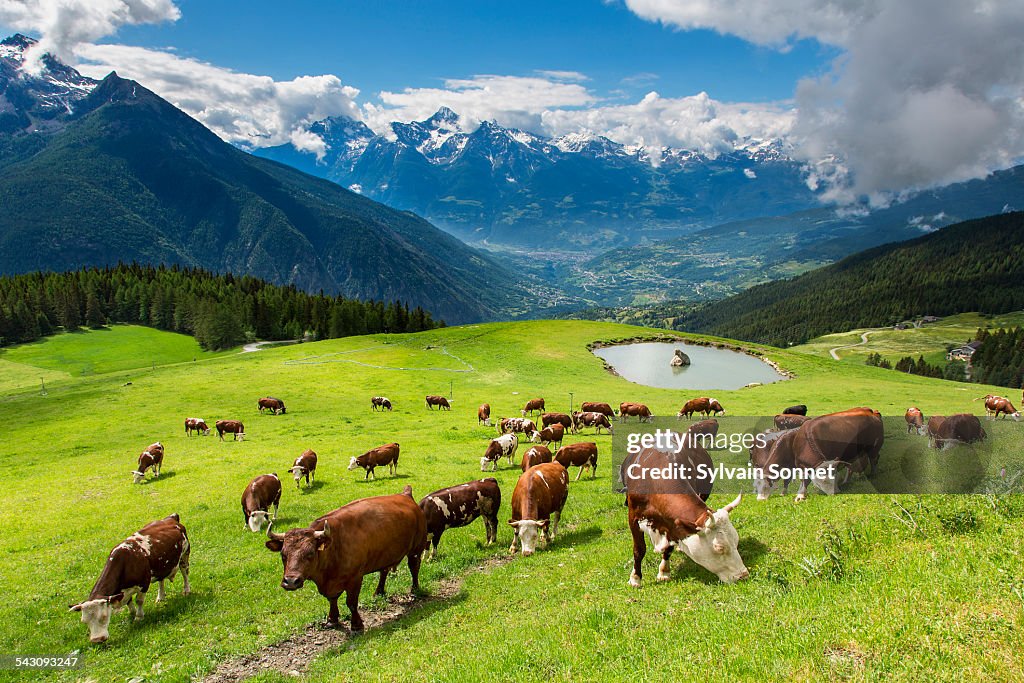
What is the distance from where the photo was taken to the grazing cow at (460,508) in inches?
573

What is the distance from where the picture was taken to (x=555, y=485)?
15273 millimetres

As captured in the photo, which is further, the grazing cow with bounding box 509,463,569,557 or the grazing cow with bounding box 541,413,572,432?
the grazing cow with bounding box 541,413,572,432

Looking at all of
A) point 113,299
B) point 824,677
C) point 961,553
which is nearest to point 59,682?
point 824,677

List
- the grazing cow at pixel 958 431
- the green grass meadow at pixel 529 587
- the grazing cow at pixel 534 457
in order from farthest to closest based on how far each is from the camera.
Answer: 1. the grazing cow at pixel 534 457
2. the grazing cow at pixel 958 431
3. the green grass meadow at pixel 529 587

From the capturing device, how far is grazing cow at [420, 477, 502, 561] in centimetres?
1456

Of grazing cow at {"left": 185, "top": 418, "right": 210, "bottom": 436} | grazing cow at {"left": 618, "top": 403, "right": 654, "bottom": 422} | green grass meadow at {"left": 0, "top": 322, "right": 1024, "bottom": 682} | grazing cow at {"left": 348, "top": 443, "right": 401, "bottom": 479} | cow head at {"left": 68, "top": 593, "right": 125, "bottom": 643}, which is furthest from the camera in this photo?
grazing cow at {"left": 618, "top": 403, "right": 654, "bottom": 422}

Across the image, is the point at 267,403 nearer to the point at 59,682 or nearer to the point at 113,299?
the point at 59,682

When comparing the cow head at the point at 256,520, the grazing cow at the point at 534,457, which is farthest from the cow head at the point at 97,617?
the grazing cow at the point at 534,457

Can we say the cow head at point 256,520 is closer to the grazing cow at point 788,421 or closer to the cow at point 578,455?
the cow at point 578,455

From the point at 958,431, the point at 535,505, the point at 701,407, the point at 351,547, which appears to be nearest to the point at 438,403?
the point at 701,407

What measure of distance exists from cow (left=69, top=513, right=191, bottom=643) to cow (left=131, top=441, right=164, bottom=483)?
15.2m

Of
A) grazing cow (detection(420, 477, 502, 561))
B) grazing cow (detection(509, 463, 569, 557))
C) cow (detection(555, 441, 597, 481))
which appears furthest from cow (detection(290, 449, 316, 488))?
grazing cow (detection(509, 463, 569, 557))

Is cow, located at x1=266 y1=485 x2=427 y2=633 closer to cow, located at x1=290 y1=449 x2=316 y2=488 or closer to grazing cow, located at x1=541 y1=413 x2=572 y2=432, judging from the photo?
cow, located at x1=290 y1=449 x2=316 y2=488

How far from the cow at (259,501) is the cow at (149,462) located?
10238mm
